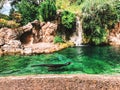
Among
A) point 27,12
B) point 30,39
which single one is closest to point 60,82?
point 30,39

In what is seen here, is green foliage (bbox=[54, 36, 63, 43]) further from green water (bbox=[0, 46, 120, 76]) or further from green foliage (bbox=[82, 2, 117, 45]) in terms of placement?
green water (bbox=[0, 46, 120, 76])

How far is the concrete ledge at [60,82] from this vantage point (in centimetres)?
418

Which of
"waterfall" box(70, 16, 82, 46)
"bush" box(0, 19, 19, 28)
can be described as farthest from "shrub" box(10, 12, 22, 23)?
"waterfall" box(70, 16, 82, 46)

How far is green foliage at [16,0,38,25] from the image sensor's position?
73.5 feet

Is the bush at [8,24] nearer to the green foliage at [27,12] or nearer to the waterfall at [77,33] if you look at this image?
the green foliage at [27,12]

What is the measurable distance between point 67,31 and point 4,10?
22.0 feet

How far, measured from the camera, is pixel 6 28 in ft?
65.5

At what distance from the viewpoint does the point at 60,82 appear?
4219 millimetres

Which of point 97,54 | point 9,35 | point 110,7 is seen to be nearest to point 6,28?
point 9,35

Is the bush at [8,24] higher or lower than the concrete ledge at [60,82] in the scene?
higher

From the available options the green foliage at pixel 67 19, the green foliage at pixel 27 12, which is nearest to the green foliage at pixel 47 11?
the green foliage at pixel 67 19

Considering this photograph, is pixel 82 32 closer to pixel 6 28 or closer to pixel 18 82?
pixel 6 28

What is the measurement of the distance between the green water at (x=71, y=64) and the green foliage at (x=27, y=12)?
21.1ft

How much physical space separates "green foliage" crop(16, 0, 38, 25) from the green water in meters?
6.43
